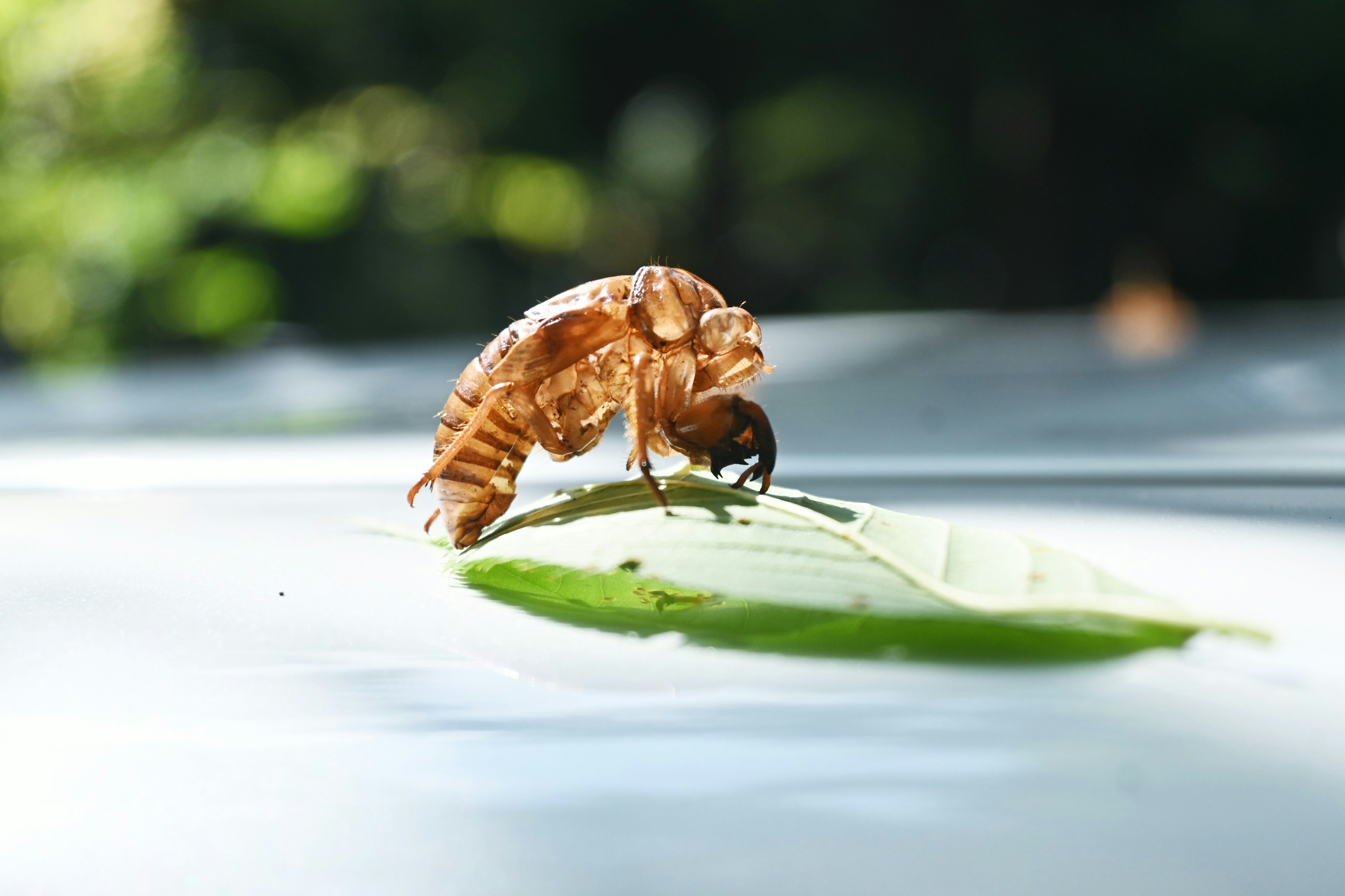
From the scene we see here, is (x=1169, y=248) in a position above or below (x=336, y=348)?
above

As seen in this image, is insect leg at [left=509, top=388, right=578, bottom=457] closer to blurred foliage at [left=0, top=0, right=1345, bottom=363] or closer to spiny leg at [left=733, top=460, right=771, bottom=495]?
spiny leg at [left=733, top=460, right=771, bottom=495]

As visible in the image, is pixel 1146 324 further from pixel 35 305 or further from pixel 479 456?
pixel 35 305

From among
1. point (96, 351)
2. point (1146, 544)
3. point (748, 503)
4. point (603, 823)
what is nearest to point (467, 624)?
point (748, 503)

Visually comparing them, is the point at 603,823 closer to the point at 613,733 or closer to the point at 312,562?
the point at 613,733

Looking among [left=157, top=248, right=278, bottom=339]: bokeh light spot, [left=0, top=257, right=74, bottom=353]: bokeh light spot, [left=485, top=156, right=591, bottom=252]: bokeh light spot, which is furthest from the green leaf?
[left=485, top=156, right=591, bottom=252]: bokeh light spot

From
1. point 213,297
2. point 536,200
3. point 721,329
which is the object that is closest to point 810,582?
point 721,329
